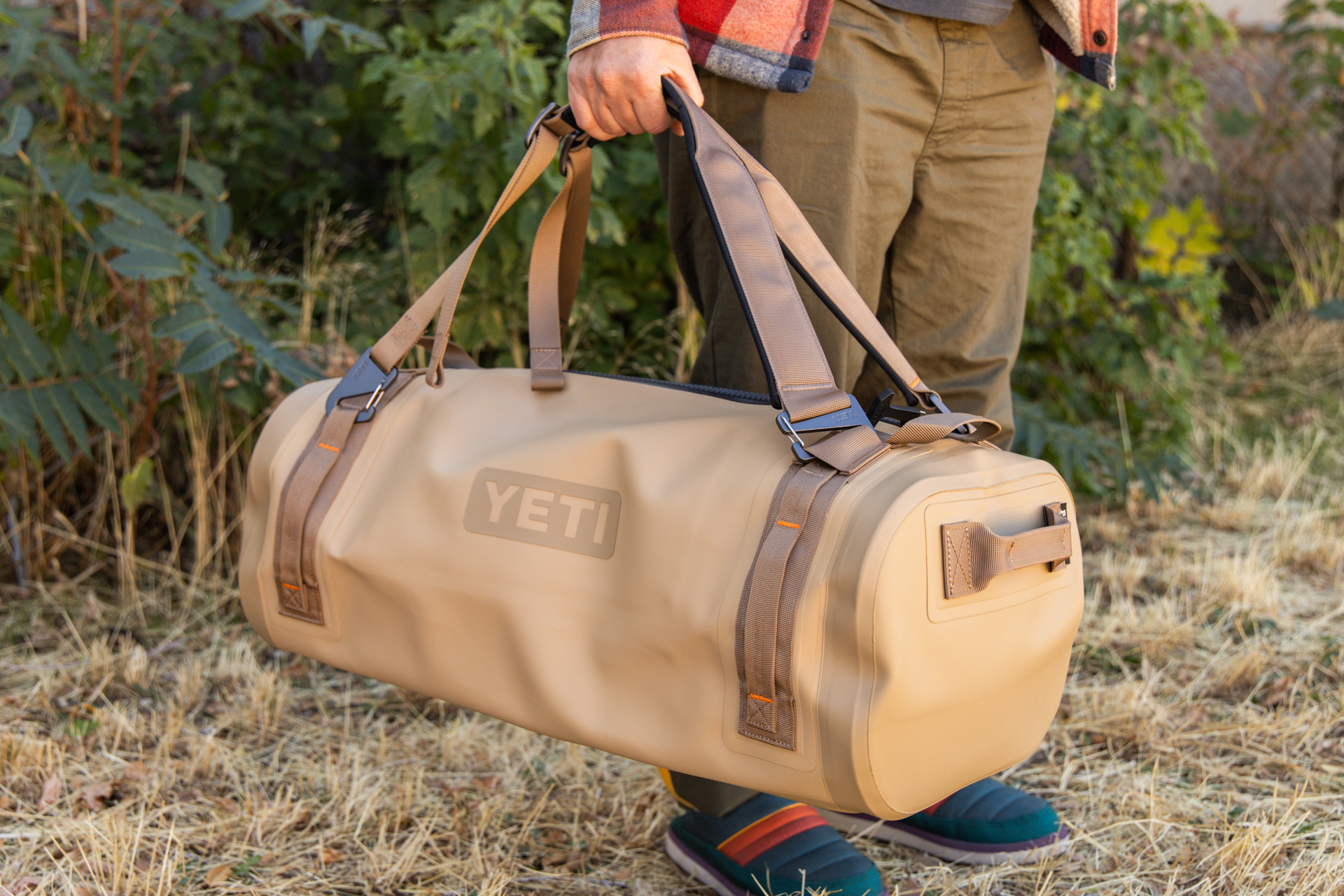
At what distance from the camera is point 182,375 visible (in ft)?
7.07

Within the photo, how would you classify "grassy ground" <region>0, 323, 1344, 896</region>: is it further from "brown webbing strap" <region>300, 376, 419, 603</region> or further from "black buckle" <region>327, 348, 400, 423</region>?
"black buckle" <region>327, 348, 400, 423</region>

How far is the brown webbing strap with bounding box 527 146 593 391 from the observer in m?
1.25

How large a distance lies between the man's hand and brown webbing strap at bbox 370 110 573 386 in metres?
0.08

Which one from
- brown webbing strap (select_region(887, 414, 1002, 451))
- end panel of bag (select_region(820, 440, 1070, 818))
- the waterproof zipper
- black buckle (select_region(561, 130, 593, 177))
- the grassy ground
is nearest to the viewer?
end panel of bag (select_region(820, 440, 1070, 818))

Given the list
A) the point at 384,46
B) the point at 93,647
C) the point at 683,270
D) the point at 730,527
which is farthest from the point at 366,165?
the point at 730,527

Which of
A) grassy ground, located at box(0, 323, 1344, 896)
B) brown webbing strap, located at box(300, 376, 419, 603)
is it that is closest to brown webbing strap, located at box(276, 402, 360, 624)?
brown webbing strap, located at box(300, 376, 419, 603)

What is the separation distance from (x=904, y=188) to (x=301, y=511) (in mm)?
900

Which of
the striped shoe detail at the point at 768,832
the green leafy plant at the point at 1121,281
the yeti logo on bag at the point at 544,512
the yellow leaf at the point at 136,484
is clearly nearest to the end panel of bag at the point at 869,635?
the yeti logo on bag at the point at 544,512

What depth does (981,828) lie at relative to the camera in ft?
4.51

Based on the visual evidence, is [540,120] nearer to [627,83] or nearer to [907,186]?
[627,83]

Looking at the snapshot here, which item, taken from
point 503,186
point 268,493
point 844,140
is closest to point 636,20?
point 844,140

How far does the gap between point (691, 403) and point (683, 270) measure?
0.38 meters

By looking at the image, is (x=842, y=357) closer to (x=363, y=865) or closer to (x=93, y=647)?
(x=363, y=865)

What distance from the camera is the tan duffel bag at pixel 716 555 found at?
3.07 feet
